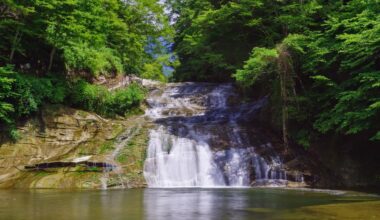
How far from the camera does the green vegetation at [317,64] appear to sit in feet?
48.0

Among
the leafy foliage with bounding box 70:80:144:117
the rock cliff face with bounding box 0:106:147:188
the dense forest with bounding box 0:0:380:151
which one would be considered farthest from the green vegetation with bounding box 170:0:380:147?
the leafy foliage with bounding box 70:80:144:117

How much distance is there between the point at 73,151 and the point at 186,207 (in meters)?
8.87

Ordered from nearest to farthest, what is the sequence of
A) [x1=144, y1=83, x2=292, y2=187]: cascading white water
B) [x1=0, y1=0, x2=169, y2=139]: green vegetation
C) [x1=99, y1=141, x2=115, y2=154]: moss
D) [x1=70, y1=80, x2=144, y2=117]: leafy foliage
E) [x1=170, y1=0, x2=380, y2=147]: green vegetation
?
[x1=170, y1=0, x2=380, y2=147]: green vegetation, [x1=144, y1=83, x2=292, y2=187]: cascading white water, [x1=0, y1=0, x2=169, y2=139]: green vegetation, [x1=99, y1=141, x2=115, y2=154]: moss, [x1=70, y1=80, x2=144, y2=117]: leafy foliage

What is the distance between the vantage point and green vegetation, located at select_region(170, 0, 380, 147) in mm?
14625

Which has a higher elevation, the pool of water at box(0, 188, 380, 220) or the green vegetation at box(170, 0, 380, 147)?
the green vegetation at box(170, 0, 380, 147)

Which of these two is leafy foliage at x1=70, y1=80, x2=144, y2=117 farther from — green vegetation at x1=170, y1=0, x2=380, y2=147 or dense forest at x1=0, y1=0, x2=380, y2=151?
green vegetation at x1=170, y1=0, x2=380, y2=147

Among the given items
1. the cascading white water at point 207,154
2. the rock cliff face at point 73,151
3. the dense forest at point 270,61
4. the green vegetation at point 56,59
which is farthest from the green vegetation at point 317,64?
the green vegetation at point 56,59

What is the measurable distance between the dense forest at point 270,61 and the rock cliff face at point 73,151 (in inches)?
35.9

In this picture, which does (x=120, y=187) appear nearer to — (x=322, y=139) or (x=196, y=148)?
(x=196, y=148)

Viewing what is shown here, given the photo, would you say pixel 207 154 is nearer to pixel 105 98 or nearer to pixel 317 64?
pixel 317 64

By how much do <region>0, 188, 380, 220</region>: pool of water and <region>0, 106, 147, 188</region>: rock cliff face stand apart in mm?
3485

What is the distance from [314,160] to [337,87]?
142 inches

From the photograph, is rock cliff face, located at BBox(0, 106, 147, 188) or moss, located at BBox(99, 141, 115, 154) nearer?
rock cliff face, located at BBox(0, 106, 147, 188)

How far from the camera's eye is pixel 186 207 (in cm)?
994
